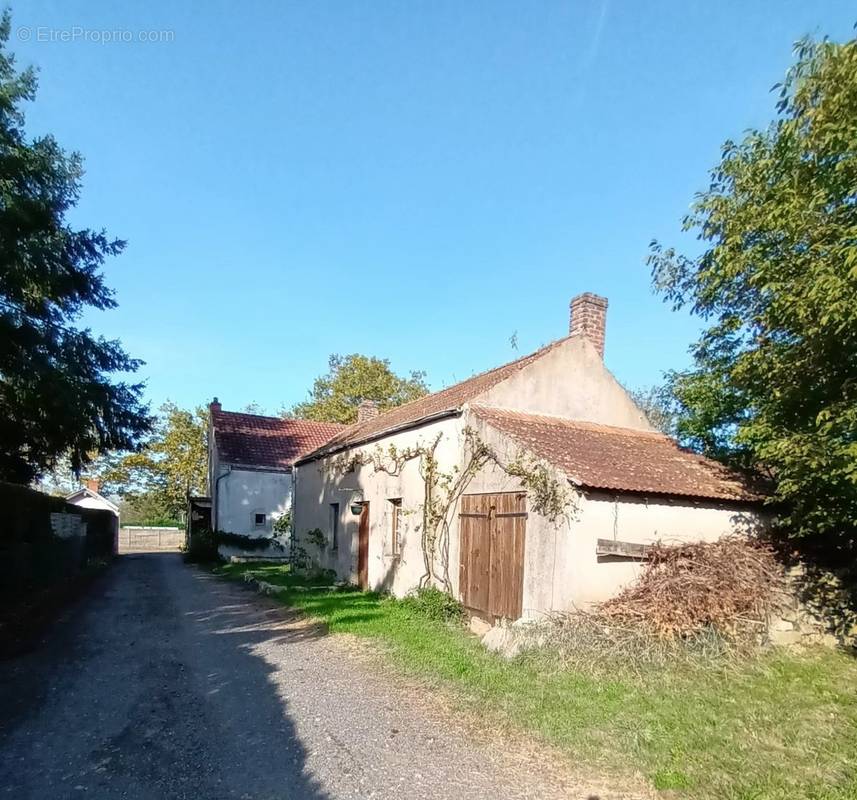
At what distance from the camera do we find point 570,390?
12.9 m

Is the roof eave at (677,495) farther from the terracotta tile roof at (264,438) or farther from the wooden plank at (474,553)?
the terracotta tile roof at (264,438)

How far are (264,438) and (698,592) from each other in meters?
23.4

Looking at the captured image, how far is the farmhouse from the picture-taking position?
→ 337 inches

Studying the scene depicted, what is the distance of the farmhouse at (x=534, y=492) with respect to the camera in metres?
8.57

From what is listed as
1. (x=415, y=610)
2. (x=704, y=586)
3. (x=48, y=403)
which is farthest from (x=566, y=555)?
(x=48, y=403)

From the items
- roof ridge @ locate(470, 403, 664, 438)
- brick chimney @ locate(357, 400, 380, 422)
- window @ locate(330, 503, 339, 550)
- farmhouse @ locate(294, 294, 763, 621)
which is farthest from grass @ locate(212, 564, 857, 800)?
brick chimney @ locate(357, 400, 380, 422)

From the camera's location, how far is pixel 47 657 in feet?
26.3

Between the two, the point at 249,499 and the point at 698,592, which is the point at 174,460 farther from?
the point at 698,592

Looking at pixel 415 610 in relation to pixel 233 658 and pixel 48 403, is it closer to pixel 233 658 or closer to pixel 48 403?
pixel 233 658

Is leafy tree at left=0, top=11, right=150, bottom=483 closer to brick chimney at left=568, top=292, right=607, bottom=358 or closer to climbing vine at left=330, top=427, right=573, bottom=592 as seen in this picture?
climbing vine at left=330, top=427, right=573, bottom=592

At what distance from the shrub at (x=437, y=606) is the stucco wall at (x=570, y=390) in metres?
3.62

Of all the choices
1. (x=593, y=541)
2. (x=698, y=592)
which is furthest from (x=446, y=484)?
(x=698, y=592)

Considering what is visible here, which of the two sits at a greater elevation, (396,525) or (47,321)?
(47,321)

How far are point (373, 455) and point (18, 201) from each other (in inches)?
346
